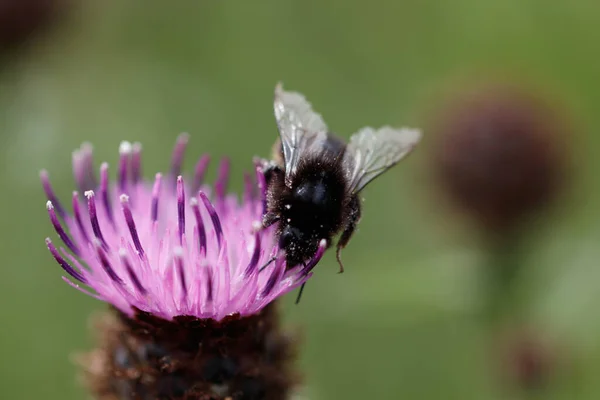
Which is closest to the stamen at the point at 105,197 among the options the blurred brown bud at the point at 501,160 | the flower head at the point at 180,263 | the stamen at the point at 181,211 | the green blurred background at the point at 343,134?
the flower head at the point at 180,263

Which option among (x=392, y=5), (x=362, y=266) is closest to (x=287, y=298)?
(x=362, y=266)

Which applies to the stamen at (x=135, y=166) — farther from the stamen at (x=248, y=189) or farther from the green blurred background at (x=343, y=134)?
the green blurred background at (x=343, y=134)

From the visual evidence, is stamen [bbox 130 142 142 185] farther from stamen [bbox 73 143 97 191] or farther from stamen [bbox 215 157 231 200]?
stamen [bbox 215 157 231 200]

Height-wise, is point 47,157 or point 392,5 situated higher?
point 392,5

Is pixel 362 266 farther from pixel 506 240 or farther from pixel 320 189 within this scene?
pixel 320 189

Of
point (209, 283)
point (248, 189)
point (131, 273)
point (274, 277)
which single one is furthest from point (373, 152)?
point (131, 273)

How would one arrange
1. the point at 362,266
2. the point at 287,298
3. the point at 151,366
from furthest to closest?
the point at 287,298, the point at 362,266, the point at 151,366

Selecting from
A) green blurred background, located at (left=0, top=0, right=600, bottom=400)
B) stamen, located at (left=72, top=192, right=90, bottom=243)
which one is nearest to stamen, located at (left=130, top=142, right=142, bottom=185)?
stamen, located at (left=72, top=192, right=90, bottom=243)

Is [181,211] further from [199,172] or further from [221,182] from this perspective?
[199,172]
